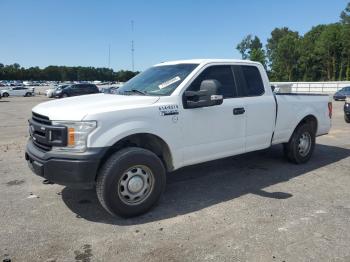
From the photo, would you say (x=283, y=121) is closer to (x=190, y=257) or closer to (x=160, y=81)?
(x=160, y=81)

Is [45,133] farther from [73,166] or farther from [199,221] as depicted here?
[199,221]

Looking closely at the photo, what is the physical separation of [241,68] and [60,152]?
3146mm

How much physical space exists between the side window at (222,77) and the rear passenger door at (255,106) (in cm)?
12

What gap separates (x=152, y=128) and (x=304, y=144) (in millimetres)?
3757

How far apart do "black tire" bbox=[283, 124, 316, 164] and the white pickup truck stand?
1.45ft

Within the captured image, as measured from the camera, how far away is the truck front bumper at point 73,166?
13.2 ft

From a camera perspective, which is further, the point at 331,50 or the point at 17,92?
the point at 331,50

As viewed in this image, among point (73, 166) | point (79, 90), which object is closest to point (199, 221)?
point (73, 166)

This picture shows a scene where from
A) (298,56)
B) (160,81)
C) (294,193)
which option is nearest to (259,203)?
(294,193)

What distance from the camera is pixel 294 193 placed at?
17.4ft

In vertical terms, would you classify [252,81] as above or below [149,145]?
above

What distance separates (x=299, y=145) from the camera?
692cm

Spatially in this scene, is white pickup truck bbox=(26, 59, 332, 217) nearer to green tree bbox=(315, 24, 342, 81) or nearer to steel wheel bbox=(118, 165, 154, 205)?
steel wheel bbox=(118, 165, 154, 205)

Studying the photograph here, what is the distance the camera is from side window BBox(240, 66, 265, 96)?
582 centimetres
